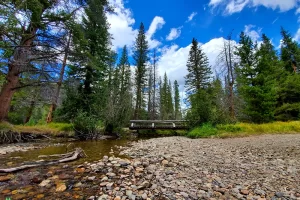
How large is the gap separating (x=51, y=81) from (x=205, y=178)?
817 cm

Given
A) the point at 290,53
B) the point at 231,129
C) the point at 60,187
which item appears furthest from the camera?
the point at 290,53

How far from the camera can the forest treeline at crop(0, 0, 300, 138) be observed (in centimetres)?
674

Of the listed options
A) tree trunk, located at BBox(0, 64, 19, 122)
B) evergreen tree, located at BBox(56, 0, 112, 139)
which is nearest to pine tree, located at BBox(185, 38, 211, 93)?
evergreen tree, located at BBox(56, 0, 112, 139)

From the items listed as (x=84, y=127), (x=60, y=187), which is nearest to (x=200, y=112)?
(x=84, y=127)

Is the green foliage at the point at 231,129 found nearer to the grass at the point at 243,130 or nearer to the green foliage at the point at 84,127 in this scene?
the grass at the point at 243,130

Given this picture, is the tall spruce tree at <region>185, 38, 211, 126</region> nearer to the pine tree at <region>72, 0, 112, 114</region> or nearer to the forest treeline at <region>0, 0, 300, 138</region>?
the forest treeline at <region>0, 0, 300, 138</region>

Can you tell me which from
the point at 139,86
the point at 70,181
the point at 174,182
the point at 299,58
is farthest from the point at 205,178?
the point at 299,58

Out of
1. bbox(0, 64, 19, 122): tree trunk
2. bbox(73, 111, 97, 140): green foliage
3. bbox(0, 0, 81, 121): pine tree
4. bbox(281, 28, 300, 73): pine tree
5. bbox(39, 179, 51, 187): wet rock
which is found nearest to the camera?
bbox(39, 179, 51, 187): wet rock

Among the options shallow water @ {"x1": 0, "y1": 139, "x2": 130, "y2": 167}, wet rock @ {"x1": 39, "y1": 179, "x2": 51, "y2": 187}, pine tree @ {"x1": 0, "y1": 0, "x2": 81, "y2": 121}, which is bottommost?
wet rock @ {"x1": 39, "y1": 179, "x2": 51, "y2": 187}

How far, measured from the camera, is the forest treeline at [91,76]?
6742mm

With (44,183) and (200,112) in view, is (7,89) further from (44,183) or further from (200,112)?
(200,112)

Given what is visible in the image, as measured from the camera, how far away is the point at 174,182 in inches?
104

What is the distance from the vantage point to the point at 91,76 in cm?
1220

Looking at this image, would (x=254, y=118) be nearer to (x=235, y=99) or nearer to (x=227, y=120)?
(x=235, y=99)
